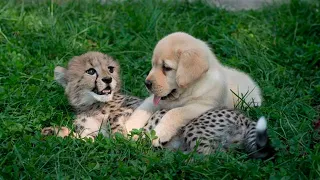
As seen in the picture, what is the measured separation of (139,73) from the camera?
687 cm

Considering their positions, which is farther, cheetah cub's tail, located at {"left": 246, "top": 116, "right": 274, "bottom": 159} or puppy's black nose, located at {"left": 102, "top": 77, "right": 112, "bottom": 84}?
puppy's black nose, located at {"left": 102, "top": 77, "right": 112, "bottom": 84}

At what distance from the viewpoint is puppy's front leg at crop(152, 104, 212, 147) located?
524 cm

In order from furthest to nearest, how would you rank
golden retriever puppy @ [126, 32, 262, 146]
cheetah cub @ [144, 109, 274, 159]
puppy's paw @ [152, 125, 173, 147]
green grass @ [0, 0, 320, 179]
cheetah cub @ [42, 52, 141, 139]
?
cheetah cub @ [42, 52, 141, 139] → golden retriever puppy @ [126, 32, 262, 146] → puppy's paw @ [152, 125, 173, 147] → cheetah cub @ [144, 109, 274, 159] → green grass @ [0, 0, 320, 179]

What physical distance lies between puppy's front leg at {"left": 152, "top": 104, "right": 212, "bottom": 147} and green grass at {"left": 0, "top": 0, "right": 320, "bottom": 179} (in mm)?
166

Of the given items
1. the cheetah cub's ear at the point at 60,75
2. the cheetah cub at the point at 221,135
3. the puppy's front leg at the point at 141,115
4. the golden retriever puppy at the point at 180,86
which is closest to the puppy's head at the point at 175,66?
the golden retriever puppy at the point at 180,86

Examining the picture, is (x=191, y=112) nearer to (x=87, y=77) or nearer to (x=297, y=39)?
(x=87, y=77)

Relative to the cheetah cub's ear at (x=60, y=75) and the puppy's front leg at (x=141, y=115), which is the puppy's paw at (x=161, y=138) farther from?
the cheetah cub's ear at (x=60, y=75)

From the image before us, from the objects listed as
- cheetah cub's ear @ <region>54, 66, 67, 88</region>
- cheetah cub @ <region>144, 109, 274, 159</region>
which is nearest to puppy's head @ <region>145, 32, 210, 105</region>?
cheetah cub @ <region>144, 109, 274, 159</region>

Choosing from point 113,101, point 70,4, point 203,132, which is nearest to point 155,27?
point 70,4

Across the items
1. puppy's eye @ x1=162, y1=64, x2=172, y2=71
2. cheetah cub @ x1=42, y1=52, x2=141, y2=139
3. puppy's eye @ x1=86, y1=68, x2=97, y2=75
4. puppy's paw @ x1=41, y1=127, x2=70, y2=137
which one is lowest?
puppy's paw @ x1=41, y1=127, x2=70, y2=137

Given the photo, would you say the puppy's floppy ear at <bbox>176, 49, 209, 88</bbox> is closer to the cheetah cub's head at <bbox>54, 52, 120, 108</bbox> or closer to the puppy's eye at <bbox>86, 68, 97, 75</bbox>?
the cheetah cub's head at <bbox>54, 52, 120, 108</bbox>

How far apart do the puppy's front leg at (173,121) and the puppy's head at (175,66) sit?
0.19 metres

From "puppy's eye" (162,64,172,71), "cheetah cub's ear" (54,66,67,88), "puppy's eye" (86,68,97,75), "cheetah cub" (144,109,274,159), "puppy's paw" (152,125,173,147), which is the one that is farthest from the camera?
"cheetah cub's ear" (54,66,67,88)

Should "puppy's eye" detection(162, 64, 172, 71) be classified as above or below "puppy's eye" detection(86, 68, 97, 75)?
above
